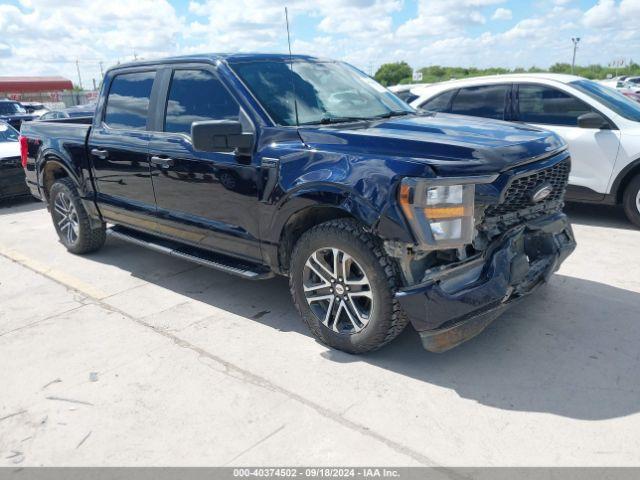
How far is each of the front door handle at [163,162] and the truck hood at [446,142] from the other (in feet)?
4.29

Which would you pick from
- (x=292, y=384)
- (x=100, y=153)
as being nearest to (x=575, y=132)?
(x=292, y=384)

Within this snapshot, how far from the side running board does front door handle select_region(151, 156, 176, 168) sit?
2.35 feet

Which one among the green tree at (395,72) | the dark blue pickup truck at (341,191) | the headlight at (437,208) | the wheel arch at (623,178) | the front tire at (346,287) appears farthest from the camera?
the green tree at (395,72)

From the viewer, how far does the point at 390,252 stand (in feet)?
10.3

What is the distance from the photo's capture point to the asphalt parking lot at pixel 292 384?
2.75 meters

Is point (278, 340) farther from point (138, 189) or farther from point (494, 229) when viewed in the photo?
point (138, 189)

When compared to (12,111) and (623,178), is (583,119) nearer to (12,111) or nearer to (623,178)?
(623,178)

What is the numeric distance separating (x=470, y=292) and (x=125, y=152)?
3.27m

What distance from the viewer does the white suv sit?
610cm

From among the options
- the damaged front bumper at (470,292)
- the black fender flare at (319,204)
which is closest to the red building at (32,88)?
the black fender flare at (319,204)

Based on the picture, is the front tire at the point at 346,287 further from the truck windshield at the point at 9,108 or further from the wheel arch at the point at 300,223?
the truck windshield at the point at 9,108

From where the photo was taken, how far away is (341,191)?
10.7ft

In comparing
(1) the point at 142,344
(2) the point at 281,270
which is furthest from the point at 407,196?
(1) the point at 142,344

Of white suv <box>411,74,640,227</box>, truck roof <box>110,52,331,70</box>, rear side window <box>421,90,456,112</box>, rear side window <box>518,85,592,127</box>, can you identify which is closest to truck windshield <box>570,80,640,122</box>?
white suv <box>411,74,640,227</box>
